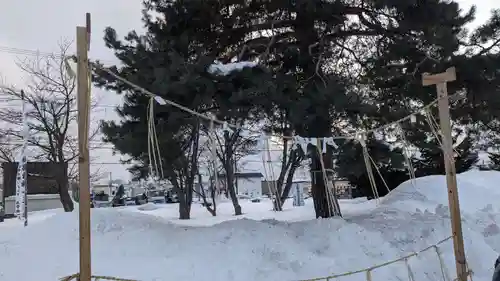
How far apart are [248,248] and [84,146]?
3360 mm

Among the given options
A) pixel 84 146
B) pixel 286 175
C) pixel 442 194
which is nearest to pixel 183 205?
pixel 286 175

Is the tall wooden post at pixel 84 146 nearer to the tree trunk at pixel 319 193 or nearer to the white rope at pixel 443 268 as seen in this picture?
the white rope at pixel 443 268

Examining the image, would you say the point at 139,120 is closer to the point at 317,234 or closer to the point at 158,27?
the point at 158,27

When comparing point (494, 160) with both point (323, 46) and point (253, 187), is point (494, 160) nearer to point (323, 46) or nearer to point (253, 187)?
point (323, 46)

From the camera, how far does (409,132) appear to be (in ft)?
26.7

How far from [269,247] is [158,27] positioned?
13.1ft

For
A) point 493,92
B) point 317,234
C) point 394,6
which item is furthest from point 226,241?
point 493,92

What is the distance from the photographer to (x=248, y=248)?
610 centimetres

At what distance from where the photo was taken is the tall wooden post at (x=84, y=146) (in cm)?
328

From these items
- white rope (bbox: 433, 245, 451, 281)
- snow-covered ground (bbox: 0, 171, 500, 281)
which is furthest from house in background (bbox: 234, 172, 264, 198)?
white rope (bbox: 433, 245, 451, 281)

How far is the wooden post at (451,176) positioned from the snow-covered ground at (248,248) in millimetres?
842

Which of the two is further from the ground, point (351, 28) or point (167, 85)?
point (351, 28)

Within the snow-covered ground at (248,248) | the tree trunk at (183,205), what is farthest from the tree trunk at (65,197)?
the snow-covered ground at (248,248)

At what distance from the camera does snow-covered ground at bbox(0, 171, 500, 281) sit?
550 cm
